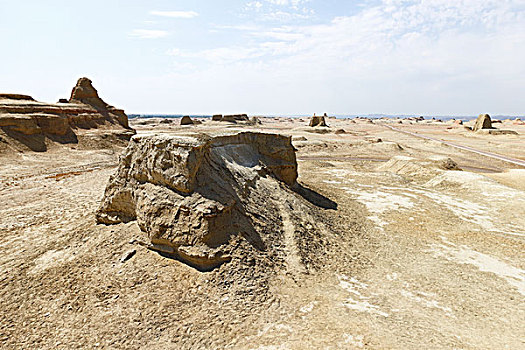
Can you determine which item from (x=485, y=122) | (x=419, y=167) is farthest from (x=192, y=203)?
(x=485, y=122)

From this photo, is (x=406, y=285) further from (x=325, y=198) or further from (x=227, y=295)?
(x=325, y=198)

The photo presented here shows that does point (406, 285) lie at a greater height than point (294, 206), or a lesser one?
lesser

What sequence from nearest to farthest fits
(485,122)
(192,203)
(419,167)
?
(192,203) < (419,167) < (485,122)

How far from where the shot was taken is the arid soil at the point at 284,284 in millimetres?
5719

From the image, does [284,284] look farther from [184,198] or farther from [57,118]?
[57,118]

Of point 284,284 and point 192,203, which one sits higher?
point 192,203

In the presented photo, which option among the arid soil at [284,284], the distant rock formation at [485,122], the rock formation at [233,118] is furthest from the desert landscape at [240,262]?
the rock formation at [233,118]

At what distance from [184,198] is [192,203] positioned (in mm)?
306

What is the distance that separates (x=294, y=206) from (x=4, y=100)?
32.3 meters

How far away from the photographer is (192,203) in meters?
7.59

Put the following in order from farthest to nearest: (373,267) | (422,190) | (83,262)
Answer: (422,190) < (373,267) < (83,262)

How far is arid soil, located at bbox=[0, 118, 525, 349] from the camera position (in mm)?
5719

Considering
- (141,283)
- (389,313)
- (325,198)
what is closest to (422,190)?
(325,198)

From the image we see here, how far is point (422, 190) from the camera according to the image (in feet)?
58.5
